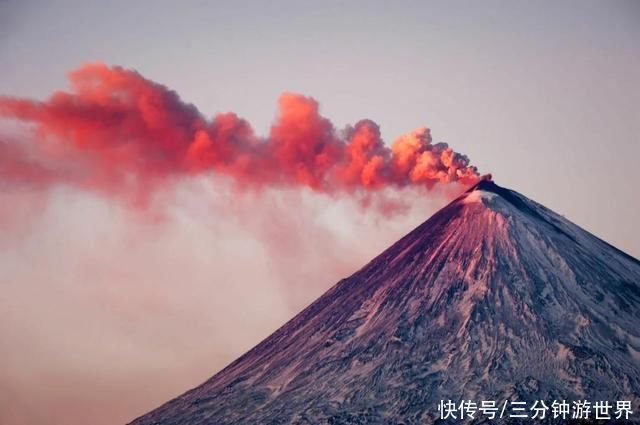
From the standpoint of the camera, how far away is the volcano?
314 feet

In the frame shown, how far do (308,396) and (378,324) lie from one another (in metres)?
10.9

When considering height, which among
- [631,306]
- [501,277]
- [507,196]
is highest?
[507,196]

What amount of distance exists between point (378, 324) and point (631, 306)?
21645 mm

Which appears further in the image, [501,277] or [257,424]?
[501,277]

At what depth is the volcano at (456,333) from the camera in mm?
95750

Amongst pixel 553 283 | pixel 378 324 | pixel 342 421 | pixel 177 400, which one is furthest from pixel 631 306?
pixel 177 400

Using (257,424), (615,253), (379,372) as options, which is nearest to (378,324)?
(379,372)

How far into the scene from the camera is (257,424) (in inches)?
3856

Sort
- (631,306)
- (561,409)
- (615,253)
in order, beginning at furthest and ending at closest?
(615,253)
(631,306)
(561,409)

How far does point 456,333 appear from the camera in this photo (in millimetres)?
102500

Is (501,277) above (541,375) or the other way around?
above

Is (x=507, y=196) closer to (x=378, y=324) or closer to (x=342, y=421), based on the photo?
(x=378, y=324)

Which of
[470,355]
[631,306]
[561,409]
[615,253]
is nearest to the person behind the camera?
[561,409]

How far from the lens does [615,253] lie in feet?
387
